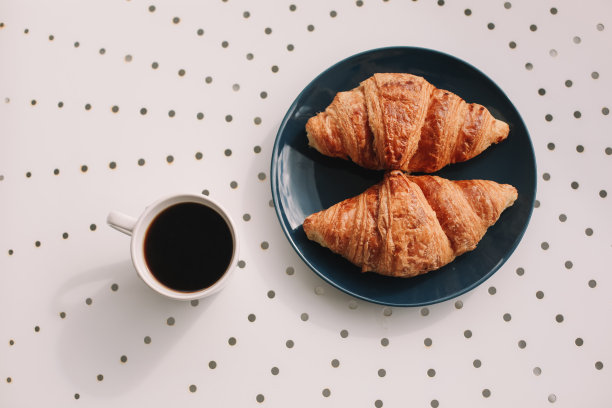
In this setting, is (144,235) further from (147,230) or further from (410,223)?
(410,223)

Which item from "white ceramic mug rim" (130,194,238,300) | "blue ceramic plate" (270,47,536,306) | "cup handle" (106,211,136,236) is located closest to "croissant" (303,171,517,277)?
"blue ceramic plate" (270,47,536,306)

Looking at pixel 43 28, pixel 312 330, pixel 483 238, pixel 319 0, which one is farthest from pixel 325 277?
pixel 43 28

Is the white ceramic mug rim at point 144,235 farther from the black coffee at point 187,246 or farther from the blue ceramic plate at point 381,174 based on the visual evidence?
the blue ceramic plate at point 381,174

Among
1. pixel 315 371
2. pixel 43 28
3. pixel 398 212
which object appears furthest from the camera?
pixel 43 28

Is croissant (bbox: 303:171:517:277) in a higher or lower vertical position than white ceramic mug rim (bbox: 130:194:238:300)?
higher

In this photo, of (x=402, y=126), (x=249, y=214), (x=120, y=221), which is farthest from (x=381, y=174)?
(x=120, y=221)

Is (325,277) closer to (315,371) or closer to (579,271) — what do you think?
(315,371)

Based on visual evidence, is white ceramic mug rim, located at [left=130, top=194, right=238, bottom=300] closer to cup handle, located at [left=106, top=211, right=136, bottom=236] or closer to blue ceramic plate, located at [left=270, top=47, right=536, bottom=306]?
cup handle, located at [left=106, top=211, right=136, bottom=236]
